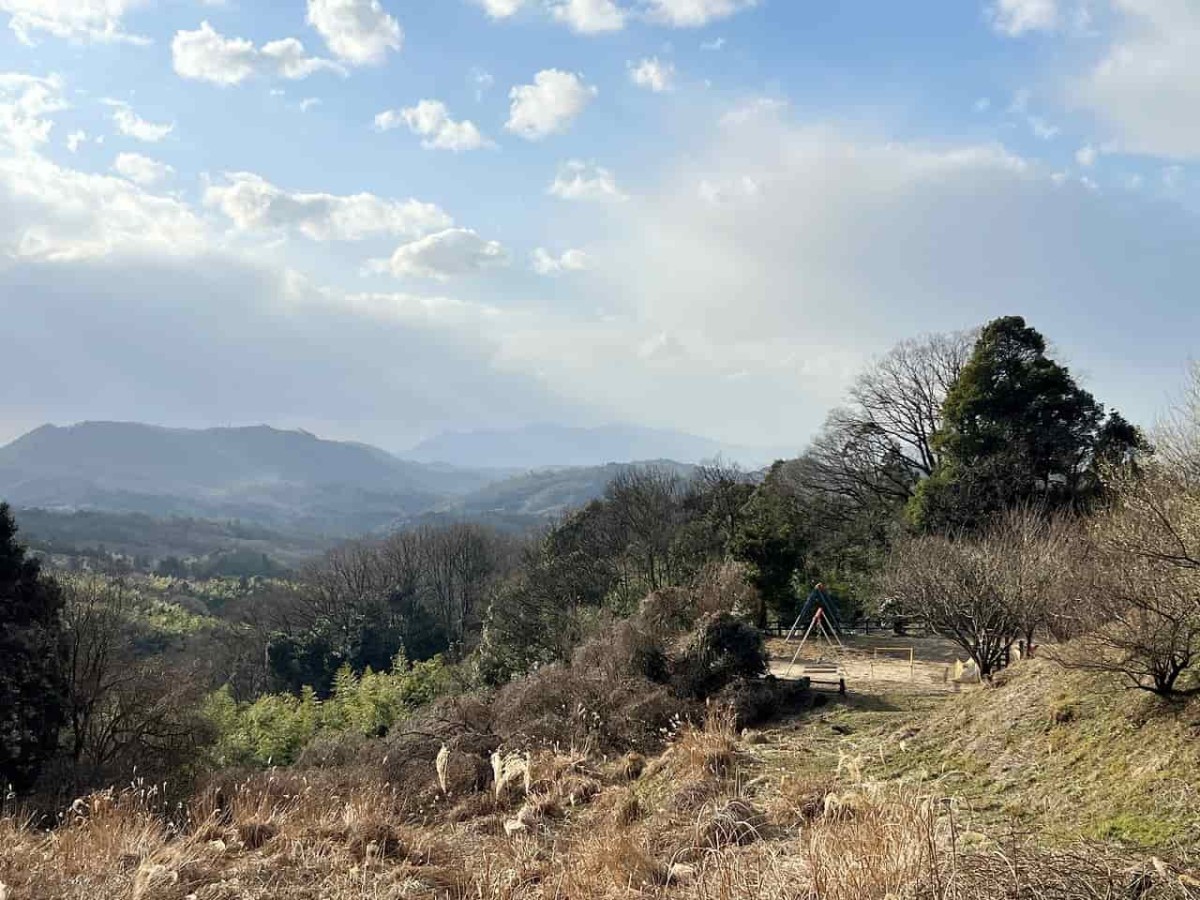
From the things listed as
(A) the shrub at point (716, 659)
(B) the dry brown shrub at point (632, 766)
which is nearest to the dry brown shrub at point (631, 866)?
(B) the dry brown shrub at point (632, 766)

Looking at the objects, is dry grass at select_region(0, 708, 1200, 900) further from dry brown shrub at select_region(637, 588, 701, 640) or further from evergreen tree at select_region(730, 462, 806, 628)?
evergreen tree at select_region(730, 462, 806, 628)

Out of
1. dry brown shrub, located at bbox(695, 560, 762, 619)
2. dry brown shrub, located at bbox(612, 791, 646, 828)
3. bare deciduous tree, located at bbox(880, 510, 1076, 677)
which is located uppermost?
bare deciduous tree, located at bbox(880, 510, 1076, 677)

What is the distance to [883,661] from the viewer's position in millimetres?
19062

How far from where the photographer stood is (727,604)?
1638 cm

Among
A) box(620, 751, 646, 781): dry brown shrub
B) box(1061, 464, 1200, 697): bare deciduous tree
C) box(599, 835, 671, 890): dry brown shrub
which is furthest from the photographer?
box(620, 751, 646, 781): dry brown shrub

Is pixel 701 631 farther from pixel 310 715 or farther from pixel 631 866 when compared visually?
pixel 310 715

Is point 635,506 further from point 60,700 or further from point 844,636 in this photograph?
point 60,700

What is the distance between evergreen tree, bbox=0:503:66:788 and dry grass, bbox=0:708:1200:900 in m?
9.21

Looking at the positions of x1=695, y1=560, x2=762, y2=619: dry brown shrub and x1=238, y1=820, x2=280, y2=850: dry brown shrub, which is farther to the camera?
x1=695, y1=560, x2=762, y2=619: dry brown shrub

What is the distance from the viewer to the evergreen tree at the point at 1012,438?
22.1 m

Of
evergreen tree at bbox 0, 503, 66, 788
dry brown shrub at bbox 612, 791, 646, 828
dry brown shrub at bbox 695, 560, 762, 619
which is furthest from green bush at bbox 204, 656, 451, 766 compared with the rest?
dry brown shrub at bbox 612, 791, 646, 828

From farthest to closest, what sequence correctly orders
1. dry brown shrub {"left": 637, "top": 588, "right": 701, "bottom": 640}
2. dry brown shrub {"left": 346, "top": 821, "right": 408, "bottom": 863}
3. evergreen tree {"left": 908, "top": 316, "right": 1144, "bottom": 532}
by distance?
evergreen tree {"left": 908, "top": 316, "right": 1144, "bottom": 532}
dry brown shrub {"left": 637, "top": 588, "right": 701, "bottom": 640}
dry brown shrub {"left": 346, "top": 821, "right": 408, "bottom": 863}

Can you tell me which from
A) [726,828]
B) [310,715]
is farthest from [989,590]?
[310,715]

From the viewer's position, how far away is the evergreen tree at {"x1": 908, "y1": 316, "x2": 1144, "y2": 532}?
22141 millimetres
